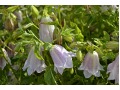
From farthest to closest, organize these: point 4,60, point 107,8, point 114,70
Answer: point 107,8
point 4,60
point 114,70

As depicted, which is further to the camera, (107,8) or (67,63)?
(107,8)

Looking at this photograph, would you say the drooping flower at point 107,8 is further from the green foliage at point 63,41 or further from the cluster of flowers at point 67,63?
the cluster of flowers at point 67,63

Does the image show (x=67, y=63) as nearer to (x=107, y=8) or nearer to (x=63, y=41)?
(x=63, y=41)

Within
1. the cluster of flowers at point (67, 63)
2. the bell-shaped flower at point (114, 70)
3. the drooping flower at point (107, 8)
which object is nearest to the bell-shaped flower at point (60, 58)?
the cluster of flowers at point (67, 63)

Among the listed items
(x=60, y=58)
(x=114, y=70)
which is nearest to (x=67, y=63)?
(x=60, y=58)

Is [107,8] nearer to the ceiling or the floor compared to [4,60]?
nearer to the ceiling

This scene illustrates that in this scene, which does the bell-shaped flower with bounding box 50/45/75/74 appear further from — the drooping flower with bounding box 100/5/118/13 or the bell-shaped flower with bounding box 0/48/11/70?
the drooping flower with bounding box 100/5/118/13

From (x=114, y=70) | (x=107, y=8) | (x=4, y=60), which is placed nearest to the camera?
(x=114, y=70)

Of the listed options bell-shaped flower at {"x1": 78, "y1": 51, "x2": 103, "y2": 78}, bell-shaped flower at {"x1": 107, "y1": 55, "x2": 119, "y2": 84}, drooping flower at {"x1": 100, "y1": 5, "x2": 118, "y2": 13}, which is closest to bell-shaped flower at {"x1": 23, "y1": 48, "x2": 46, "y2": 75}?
bell-shaped flower at {"x1": 78, "y1": 51, "x2": 103, "y2": 78}
